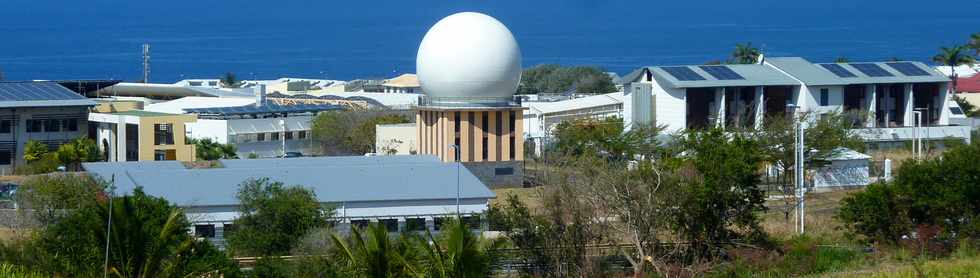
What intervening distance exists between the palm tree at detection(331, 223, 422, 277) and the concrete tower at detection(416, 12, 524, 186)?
70.7 ft

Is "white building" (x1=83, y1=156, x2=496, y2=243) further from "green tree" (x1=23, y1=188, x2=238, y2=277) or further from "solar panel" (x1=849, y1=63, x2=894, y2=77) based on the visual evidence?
"solar panel" (x1=849, y1=63, x2=894, y2=77)

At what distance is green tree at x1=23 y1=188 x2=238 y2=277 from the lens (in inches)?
989

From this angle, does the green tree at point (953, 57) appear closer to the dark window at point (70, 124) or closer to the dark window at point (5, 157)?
the dark window at point (70, 124)

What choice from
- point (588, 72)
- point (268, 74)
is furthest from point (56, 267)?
point (268, 74)

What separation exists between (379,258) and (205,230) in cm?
1123

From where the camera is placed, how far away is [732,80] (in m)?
56.3

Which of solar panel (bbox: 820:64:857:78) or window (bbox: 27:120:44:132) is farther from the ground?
solar panel (bbox: 820:64:857:78)

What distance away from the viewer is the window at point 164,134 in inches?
1998

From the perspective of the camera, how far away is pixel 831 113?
52.7 m

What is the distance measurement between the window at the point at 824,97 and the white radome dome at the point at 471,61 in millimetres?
13799

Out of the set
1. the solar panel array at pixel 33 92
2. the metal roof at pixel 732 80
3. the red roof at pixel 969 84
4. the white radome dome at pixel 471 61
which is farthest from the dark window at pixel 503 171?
the red roof at pixel 969 84

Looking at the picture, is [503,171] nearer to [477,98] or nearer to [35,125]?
[477,98]

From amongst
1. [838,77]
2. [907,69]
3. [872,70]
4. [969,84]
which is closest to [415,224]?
[838,77]

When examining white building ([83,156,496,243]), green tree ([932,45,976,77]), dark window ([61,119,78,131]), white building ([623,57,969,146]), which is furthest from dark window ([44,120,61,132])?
green tree ([932,45,976,77])
